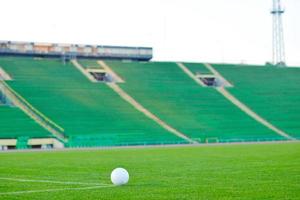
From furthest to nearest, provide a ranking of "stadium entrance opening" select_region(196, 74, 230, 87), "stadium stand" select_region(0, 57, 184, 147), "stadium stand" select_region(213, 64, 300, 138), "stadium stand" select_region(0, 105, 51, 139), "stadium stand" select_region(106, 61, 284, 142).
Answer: "stadium entrance opening" select_region(196, 74, 230, 87) → "stadium stand" select_region(213, 64, 300, 138) → "stadium stand" select_region(106, 61, 284, 142) → "stadium stand" select_region(0, 57, 184, 147) → "stadium stand" select_region(0, 105, 51, 139)

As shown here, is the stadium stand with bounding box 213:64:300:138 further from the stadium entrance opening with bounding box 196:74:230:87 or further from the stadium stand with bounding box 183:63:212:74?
the stadium stand with bounding box 183:63:212:74

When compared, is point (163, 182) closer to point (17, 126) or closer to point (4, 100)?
point (17, 126)

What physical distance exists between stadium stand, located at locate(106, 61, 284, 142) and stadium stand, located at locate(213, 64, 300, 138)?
7.88 feet

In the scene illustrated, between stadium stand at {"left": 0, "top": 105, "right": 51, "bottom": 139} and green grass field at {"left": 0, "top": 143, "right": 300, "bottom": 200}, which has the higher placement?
stadium stand at {"left": 0, "top": 105, "right": 51, "bottom": 139}

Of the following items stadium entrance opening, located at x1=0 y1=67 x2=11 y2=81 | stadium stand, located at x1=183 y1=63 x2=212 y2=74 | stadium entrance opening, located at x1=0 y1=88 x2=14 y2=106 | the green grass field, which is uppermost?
stadium stand, located at x1=183 y1=63 x2=212 y2=74

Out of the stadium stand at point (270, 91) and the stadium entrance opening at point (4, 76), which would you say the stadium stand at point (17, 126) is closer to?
the stadium entrance opening at point (4, 76)

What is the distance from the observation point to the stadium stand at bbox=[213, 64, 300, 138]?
2557 inches

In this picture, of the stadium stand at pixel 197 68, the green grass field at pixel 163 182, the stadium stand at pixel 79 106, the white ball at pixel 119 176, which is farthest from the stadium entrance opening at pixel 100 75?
the white ball at pixel 119 176

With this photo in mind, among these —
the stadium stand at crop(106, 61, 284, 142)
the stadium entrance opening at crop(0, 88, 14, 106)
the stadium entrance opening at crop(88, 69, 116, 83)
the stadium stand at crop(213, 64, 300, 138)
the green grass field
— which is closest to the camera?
the green grass field

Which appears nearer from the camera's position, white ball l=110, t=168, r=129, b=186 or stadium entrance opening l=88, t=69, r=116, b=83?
white ball l=110, t=168, r=129, b=186

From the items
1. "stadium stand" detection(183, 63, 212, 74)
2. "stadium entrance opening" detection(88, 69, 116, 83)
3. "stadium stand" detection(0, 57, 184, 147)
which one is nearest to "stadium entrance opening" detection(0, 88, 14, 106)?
"stadium stand" detection(0, 57, 184, 147)

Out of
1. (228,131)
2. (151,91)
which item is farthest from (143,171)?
(151,91)

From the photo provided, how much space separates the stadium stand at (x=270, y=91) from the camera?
64.9 m

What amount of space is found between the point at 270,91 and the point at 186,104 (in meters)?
11.6
